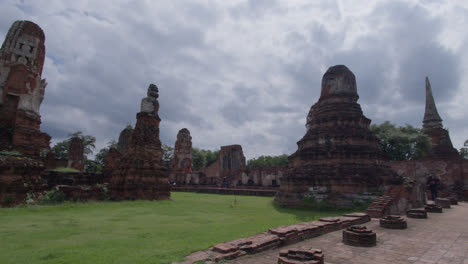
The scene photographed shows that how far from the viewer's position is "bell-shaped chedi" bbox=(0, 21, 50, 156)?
1184 centimetres

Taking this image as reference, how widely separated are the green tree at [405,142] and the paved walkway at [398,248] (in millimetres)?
22495

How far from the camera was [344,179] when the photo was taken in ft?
34.4

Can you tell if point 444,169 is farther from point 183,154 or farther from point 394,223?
point 183,154

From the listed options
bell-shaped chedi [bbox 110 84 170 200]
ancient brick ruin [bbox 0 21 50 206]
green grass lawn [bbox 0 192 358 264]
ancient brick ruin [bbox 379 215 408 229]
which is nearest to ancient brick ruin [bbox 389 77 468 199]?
ancient brick ruin [bbox 379 215 408 229]

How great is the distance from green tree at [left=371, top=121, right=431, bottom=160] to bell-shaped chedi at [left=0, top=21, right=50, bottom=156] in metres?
27.2

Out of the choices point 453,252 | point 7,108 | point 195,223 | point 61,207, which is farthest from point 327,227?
point 7,108

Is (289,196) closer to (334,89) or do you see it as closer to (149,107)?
(334,89)

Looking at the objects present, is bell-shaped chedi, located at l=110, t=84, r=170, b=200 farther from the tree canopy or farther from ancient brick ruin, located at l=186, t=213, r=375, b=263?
the tree canopy

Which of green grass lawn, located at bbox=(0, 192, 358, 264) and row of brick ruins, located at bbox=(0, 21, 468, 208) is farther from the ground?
row of brick ruins, located at bbox=(0, 21, 468, 208)

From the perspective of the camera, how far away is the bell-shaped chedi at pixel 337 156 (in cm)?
1053

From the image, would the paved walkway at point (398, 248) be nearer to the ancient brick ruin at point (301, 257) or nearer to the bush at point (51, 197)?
the ancient brick ruin at point (301, 257)

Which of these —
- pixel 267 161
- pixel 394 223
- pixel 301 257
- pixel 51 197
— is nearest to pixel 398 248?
pixel 394 223

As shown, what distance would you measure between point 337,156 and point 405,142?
20.4 metres

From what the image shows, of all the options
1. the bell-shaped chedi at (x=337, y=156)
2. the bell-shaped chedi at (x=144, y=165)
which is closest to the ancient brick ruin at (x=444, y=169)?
the bell-shaped chedi at (x=337, y=156)
